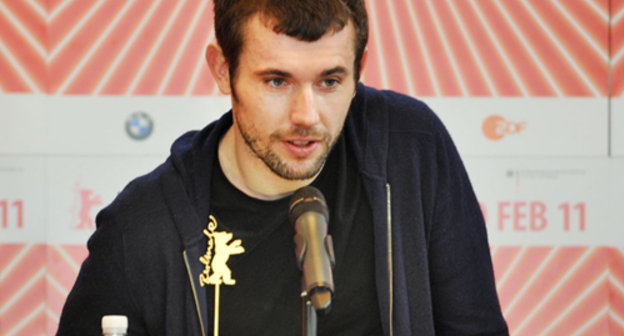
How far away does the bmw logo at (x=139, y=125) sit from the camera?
3428 millimetres

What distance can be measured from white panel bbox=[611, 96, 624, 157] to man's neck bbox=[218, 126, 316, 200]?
160 cm

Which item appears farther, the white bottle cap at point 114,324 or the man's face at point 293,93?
the man's face at point 293,93

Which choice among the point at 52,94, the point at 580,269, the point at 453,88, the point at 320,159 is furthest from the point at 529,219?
the point at 52,94

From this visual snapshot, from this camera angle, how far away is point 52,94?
3449 mm

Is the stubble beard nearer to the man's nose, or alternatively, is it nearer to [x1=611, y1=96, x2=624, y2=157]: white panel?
the man's nose

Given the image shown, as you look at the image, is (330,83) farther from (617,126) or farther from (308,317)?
(617,126)

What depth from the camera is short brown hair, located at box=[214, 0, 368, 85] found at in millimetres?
2078

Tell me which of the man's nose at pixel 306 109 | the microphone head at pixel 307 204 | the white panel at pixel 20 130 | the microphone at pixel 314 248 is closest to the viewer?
the microphone at pixel 314 248

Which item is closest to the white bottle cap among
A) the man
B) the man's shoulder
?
the man

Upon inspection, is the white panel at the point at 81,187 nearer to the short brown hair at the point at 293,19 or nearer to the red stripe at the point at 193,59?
the red stripe at the point at 193,59

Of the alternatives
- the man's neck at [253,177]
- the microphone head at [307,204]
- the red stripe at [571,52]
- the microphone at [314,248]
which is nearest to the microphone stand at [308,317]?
the microphone at [314,248]

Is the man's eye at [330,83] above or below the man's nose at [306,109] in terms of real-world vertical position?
above

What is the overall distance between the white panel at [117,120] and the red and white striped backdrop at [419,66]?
4 centimetres

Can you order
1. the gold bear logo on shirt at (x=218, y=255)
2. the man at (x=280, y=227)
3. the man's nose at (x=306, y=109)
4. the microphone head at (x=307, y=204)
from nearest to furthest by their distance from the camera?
1. the microphone head at (x=307, y=204)
2. the man's nose at (x=306, y=109)
3. the man at (x=280, y=227)
4. the gold bear logo on shirt at (x=218, y=255)
